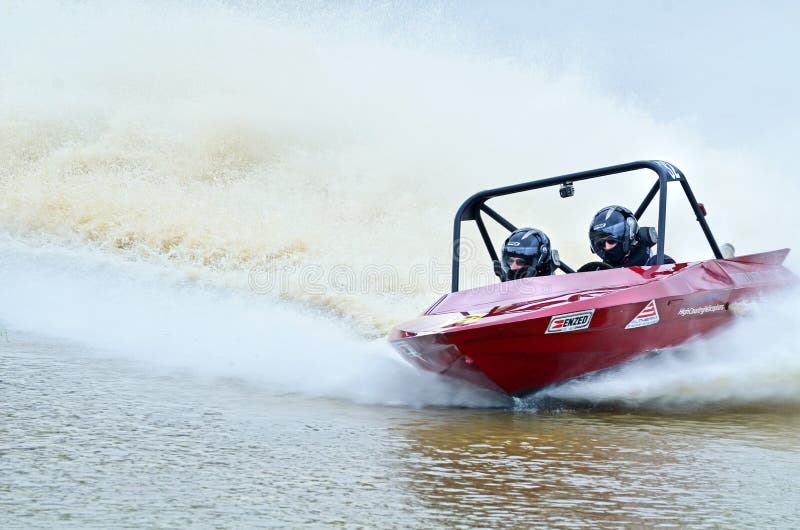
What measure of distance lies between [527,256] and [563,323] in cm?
123

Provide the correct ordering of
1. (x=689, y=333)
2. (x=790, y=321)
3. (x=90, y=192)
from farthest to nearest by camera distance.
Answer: (x=90, y=192) → (x=790, y=321) → (x=689, y=333)

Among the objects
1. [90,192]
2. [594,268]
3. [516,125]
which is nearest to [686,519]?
[594,268]

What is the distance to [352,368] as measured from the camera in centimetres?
726

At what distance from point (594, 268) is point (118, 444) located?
381 centimetres

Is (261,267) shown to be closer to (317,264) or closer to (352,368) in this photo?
(317,264)

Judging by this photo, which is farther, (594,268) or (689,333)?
(594,268)

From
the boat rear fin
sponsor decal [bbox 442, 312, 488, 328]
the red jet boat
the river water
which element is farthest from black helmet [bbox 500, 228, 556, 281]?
the boat rear fin

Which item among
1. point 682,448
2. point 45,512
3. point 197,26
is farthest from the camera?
point 197,26

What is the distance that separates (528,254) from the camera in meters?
7.14

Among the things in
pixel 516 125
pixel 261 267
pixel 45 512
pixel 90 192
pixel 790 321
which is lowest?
pixel 45 512

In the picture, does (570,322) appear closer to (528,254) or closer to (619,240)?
(528,254)

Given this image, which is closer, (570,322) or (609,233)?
(570,322)

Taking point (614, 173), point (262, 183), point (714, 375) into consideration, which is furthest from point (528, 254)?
point (262, 183)

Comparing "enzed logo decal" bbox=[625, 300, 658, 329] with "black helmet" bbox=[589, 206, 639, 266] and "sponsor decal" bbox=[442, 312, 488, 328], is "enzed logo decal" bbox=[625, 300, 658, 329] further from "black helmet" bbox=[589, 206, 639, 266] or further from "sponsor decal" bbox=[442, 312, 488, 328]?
"black helmet" bbox=[589, 206, 639, 266]
